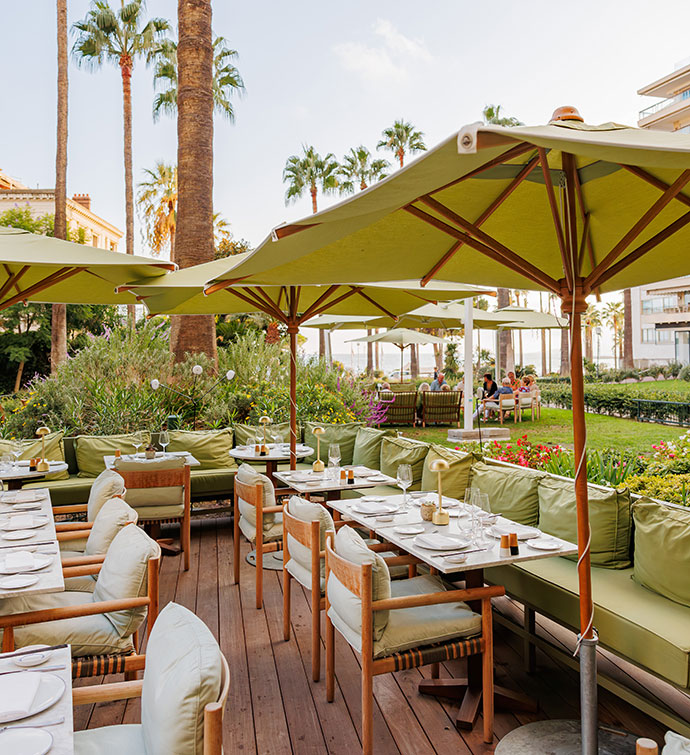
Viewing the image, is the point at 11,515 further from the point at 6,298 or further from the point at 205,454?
the point at 205,454

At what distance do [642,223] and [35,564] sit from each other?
9.88 feet

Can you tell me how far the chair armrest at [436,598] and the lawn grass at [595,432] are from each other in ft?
28.4

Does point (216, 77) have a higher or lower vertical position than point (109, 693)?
higher

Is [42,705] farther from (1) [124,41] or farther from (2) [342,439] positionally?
(1) [124,41]

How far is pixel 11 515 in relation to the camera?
3.94m

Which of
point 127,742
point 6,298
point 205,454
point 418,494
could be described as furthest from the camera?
point 205,454

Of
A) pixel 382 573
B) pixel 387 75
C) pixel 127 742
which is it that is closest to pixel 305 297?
pixel 382 573

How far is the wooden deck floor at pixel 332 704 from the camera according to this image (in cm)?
284

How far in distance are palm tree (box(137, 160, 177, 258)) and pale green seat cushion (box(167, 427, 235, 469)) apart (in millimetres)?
20517

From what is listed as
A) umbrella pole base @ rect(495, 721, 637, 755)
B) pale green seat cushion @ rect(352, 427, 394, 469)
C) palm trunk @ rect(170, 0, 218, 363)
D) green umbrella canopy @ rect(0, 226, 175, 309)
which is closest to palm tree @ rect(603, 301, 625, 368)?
palm trunk @ rect(170, 0, 218, 363)

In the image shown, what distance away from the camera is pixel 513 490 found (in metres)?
4.36

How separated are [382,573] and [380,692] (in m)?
0.99

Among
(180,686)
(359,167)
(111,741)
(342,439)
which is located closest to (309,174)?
(359,167)

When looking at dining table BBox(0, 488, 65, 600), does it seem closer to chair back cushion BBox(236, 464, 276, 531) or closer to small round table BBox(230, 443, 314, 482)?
chair back cushion BBox(236, 464, 276, 531)
